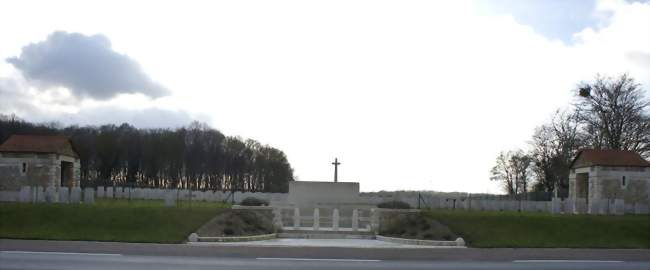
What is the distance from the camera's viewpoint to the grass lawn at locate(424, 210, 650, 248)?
2538 cm

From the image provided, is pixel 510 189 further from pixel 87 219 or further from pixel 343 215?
pixel 87 219

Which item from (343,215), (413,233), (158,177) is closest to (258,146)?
(158,177)

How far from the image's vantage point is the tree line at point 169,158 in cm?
9569

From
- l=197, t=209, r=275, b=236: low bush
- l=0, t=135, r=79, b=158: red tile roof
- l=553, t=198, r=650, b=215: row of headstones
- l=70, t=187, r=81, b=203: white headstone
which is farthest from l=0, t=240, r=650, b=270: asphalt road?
l=0, t=135, r=79, b=158: red tile roof

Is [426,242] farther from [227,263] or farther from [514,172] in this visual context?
[514,172]

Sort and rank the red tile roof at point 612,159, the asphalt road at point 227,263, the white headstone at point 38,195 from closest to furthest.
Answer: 1. the asphalt road at point 227,263
2. the white headstone at point 38,195
3. the red tile roof at point 612,159

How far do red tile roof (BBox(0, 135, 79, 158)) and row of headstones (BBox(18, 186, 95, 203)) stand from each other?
6.84 m

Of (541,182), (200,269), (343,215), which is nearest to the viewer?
(200,269)

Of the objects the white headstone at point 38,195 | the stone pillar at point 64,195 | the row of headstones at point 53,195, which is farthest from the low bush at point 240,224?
the white headstone at point 38,195

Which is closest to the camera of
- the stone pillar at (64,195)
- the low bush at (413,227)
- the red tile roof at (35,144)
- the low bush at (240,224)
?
the low bush at (240,224)

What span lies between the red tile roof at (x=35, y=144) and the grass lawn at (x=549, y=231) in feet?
86.4

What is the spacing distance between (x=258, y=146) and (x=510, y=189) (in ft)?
178

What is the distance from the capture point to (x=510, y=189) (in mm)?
81000

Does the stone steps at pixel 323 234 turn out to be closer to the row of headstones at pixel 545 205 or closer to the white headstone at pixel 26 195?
the row of headstones at pixel 545 205
